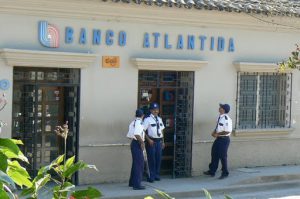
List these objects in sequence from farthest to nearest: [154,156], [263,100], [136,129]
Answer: [263,100] < [154,156] < [136,129]

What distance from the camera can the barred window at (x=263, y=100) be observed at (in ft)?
48.4

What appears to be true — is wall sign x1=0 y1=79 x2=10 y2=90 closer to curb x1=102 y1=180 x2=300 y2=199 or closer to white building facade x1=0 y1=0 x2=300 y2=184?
white building facade x1=0 y1=0 x2=300 y2=184

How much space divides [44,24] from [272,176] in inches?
244

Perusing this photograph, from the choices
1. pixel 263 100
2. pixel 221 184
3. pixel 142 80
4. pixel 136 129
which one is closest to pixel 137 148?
pixel 136 129

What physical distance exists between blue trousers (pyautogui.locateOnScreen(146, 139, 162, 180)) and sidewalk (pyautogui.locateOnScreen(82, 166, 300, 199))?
0.29 m

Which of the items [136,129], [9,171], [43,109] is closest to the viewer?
[9,171]

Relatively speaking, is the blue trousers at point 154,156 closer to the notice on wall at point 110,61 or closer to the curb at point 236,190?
the curb at point 236,190

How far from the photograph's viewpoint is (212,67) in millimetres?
14133

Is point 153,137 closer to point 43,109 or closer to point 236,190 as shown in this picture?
point 236,190

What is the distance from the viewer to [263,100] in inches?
594

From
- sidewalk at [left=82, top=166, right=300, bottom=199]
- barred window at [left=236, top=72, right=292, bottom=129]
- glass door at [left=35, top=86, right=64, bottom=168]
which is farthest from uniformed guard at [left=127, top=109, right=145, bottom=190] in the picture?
barred window at [left=236, top=72, right=292, bottom=129]

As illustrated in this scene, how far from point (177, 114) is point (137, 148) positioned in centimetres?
206

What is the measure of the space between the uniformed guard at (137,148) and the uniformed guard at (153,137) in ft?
2.00

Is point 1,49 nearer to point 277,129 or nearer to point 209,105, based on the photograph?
point 209,105
